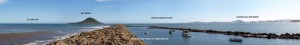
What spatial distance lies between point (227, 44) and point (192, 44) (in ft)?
12.8

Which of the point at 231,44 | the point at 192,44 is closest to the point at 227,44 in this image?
the point at 231,44

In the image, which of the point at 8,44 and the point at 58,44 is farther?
the point at 8,44

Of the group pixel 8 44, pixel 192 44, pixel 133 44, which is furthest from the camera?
pixel 192 44

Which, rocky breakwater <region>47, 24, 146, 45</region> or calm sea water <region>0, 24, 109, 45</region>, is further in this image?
calm sea water <region>0, 24, 109, 45</region>

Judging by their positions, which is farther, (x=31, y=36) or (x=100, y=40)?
(x=31, y=36)

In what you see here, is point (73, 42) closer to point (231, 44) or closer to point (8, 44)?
point (8, 44)

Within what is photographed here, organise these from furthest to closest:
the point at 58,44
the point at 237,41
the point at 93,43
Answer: the point at 237,41, the point at 93,43, the point at 58,44

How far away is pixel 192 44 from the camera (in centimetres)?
3938

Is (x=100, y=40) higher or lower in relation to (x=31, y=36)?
higher

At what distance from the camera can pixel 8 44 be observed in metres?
35.9

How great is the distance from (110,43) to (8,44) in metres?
14.7

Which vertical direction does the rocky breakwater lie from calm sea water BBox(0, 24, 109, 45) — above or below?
above

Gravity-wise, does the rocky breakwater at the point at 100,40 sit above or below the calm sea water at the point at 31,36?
above

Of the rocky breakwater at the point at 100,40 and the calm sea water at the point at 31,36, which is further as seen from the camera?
the calm sea water at the point at 31,36
